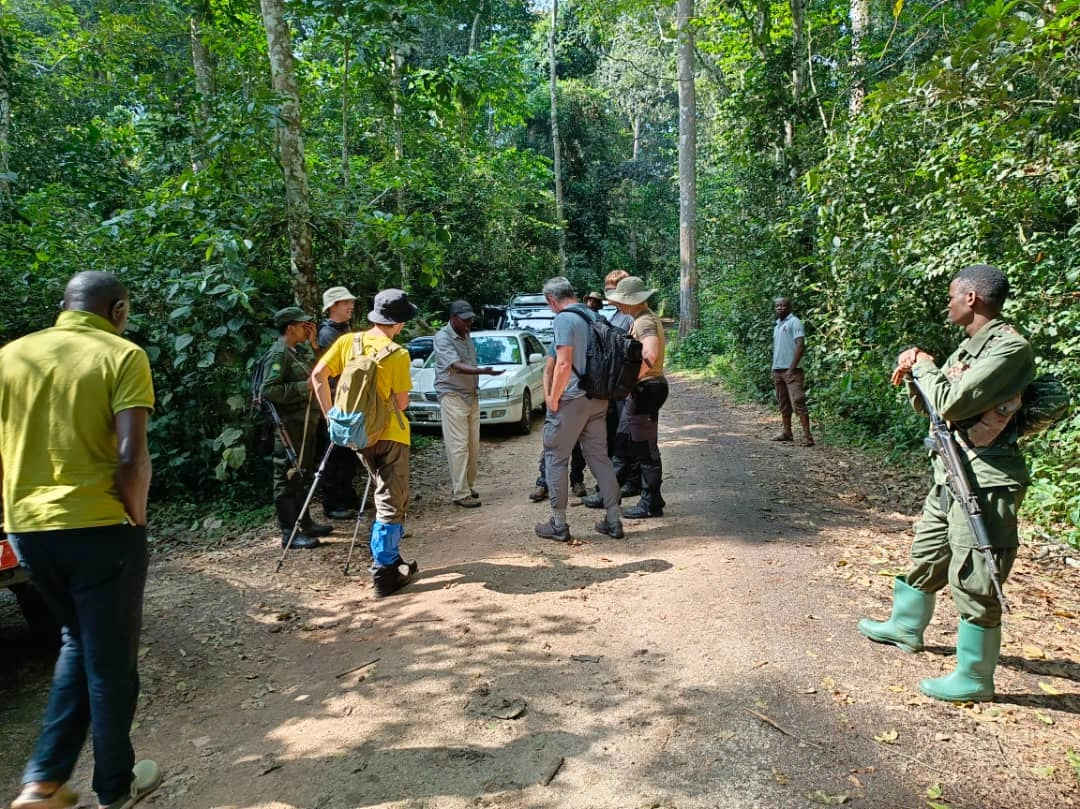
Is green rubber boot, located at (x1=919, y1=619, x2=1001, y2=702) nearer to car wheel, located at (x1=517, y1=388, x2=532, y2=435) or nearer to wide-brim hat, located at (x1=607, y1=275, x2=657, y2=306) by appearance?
wide-brim hat, located at (x1=607, y1=275, x2=657, y2=306)

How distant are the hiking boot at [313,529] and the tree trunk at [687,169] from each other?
559 inches

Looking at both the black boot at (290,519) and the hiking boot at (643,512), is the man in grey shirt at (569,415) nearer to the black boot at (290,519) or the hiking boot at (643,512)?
the hiking boot at (643,512)

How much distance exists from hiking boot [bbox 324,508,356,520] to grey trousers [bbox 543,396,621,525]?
7.52ft

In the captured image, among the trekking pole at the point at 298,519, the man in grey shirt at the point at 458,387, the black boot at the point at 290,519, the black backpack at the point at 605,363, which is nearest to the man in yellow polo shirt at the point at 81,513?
the trekking pole at the point at 298,519

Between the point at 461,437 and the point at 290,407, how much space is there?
5.98 feet

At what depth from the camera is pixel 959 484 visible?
3273 millimetres

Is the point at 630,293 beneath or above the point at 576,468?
above

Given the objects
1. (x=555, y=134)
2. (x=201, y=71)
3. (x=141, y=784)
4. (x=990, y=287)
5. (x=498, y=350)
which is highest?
(x=555, y=134)

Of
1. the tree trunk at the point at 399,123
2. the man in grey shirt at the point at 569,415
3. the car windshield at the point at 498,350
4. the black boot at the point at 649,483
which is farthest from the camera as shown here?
the car windshield at the point at 498,350

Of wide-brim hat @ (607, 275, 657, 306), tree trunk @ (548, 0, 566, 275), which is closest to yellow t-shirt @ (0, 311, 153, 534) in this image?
wide-brim hat @ (607, 275, 657, 306)

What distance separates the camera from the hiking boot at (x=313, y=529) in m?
6.20

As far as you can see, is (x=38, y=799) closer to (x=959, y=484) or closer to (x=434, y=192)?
(x=959, y=484)

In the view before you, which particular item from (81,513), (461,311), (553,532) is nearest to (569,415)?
(553,532)

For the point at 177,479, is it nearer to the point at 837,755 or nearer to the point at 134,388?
the point at 134,388
